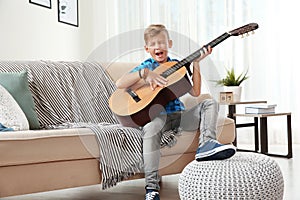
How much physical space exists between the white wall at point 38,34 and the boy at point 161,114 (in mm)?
1585

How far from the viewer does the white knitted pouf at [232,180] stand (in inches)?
73.7

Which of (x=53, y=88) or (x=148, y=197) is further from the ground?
(x=53, y=88)

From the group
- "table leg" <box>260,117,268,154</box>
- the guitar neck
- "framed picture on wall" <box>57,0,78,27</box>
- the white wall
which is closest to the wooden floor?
the guitar neck

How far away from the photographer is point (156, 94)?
2436 millimetres

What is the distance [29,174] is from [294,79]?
3.19 metres

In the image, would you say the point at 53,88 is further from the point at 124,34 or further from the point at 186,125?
the point at 124,34

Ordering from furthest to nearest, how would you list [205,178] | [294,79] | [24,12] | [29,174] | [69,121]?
[294,79]
[24,12]
[69,121]
[29,174]
[205,178]

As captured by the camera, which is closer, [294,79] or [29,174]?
[29,174]

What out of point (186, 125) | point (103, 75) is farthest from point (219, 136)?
point (103, 75)

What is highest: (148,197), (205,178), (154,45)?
(154,45)

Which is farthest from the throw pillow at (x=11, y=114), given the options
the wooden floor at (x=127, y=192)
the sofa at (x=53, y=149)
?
the wooden floor at (x=127, y=192)

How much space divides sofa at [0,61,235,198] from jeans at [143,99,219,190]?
73mm

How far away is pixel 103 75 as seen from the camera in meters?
3.19

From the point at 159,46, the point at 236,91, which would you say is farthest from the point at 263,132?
the point at 159,46
